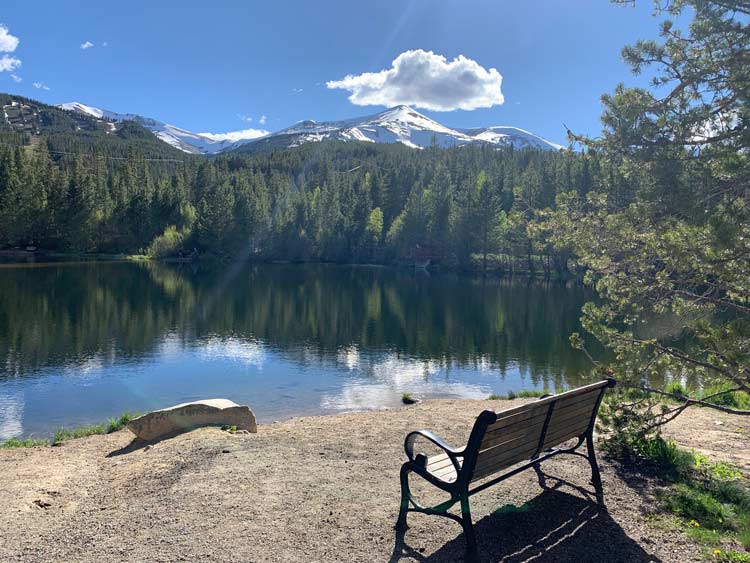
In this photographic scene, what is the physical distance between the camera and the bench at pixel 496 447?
15.2 feet

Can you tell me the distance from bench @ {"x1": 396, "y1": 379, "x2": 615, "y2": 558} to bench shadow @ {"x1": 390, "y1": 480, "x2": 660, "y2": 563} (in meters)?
0.28

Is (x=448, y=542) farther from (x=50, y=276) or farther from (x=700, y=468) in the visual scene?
(x=50, y=276)

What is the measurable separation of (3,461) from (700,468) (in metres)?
11.2

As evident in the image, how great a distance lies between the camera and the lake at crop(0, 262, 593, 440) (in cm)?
1736

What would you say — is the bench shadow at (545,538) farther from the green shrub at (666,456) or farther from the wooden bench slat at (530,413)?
the green shrub at (666,456)

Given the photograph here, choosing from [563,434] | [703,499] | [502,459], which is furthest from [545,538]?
[703,499]

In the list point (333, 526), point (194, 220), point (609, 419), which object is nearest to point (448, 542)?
point (333, 526)

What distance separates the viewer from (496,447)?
15.8 ft

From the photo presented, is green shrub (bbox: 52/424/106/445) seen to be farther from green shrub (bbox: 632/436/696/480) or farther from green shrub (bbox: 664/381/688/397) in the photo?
green shrub (bbox: 664/381/688/397)

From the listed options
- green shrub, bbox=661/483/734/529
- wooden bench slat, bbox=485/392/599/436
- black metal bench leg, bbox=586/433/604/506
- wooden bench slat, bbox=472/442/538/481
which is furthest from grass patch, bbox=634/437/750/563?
wooden bench slat, bbox=472/442/538/481

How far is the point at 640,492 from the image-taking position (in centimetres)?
604

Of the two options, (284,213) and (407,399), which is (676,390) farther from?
(284,213)

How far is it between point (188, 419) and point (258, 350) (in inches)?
632

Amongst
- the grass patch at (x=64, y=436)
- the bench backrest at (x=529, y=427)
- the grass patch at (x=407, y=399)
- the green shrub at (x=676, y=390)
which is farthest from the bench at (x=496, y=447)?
the grass patch at (x=407, y=399)
